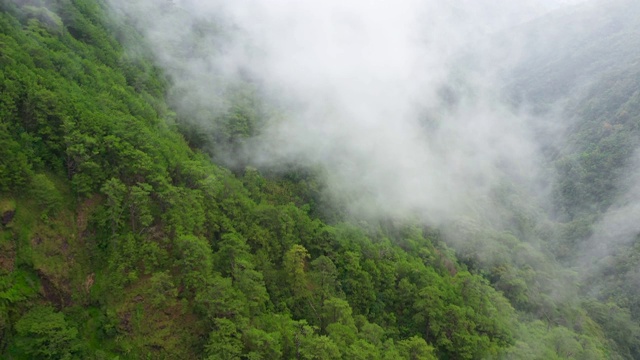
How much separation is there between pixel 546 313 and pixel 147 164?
72.4 meters

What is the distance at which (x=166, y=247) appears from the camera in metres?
42.3

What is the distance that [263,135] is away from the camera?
73.4 metres

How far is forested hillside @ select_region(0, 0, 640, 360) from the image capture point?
3616 centimetres

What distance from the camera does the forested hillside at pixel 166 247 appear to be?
36156mm

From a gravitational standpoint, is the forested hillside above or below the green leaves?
above

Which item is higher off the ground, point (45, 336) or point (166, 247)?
point (166, 247)

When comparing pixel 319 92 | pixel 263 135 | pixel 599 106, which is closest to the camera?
pixel 263 135

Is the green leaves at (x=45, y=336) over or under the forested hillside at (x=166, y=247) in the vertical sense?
under

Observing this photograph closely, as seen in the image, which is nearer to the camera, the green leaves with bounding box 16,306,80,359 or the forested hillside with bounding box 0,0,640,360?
the green leaves with bounding box 16,306,80,359

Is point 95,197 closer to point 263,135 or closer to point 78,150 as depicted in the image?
point 78,150

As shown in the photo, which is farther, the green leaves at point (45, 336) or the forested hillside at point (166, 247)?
the forested hillside at point (166, 247)

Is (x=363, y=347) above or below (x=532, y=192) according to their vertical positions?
below

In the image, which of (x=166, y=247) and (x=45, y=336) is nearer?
(x=45, y=336)

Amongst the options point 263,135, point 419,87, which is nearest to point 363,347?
point 263,135
